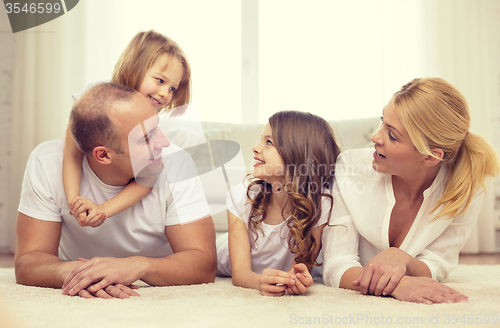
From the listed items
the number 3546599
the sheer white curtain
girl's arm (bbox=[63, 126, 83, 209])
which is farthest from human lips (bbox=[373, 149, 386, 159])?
the number 3546599

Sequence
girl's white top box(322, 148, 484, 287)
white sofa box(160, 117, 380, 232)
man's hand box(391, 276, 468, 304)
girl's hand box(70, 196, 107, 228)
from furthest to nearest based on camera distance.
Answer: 1. white sofa box(160, 117, 380, 232)
2. girl's white top box(322, 148, 484, 287)
3. girl's hand box(70, 196, 107, 228)
4. man's hand box(391, 276, 468, 304)

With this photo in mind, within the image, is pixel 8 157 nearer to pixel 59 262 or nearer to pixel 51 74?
pixel 51 74

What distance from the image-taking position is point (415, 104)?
94 cm

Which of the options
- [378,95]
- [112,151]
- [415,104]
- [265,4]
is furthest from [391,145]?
[265,4]

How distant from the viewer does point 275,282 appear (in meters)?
0.82

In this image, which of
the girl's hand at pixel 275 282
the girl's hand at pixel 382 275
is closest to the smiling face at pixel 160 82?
the girl's hand at pixel 275 282

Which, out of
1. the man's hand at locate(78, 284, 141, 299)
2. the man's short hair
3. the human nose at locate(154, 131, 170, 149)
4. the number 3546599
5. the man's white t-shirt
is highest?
the number 3546599

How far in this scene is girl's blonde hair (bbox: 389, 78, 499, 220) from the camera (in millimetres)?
932

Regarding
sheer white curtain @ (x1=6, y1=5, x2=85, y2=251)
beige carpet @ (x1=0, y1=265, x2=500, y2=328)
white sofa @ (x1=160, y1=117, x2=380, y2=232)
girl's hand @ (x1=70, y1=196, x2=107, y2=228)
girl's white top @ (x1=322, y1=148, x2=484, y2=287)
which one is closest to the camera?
beige carpet @ (x1=0, y1=265, x2=500, y2=328)

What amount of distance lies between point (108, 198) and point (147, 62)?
0.42 metres

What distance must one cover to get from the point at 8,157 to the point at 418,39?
2.64 meters

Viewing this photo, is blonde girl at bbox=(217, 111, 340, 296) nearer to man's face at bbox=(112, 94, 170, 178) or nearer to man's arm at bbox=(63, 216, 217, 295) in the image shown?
man's arm at bbox=(63, 216, 217, 295)

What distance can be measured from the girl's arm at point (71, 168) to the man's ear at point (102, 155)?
0.22ft

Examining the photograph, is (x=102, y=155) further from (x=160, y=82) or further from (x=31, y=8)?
(x=31, y=8)
